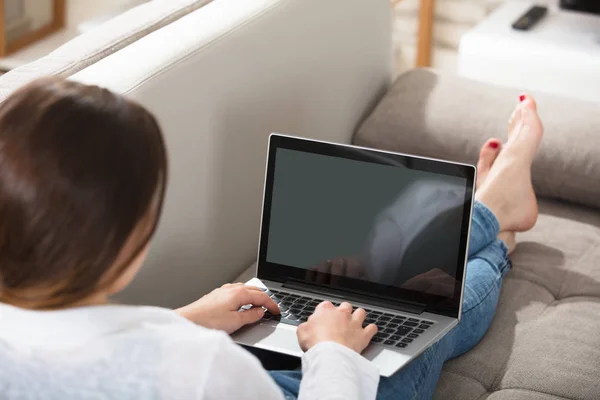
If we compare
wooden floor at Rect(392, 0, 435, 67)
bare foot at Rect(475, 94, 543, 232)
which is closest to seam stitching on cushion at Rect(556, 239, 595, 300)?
bare foot at Rect(475, 94, 543, 232)

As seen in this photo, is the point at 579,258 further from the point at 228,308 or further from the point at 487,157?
the point at 228,308

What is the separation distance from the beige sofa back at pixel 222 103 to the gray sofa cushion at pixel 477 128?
0.15 metres

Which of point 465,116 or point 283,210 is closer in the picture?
point 283,210

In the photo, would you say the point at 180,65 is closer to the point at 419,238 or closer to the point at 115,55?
the point at 115,55

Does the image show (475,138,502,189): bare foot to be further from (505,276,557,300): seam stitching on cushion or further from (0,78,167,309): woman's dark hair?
(0,78,167,309): woman's dark hair

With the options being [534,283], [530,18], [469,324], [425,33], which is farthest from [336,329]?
[425,33]

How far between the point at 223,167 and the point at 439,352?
463 mm

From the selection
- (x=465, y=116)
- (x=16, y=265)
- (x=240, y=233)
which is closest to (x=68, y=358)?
(x=16, y=265)

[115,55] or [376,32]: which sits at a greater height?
[115,55]

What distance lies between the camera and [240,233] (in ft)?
5.34

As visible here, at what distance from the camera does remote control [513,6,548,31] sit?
2721 millimetres

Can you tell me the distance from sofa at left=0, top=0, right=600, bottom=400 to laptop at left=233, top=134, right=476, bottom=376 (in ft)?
0.41

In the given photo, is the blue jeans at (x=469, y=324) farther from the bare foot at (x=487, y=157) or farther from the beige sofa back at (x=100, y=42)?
the beige sofa back at (x=100, y=42)

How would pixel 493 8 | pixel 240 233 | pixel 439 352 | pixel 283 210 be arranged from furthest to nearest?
pixel 493 8, pixel 240 233, pixel 283 210, pixel 439 352
